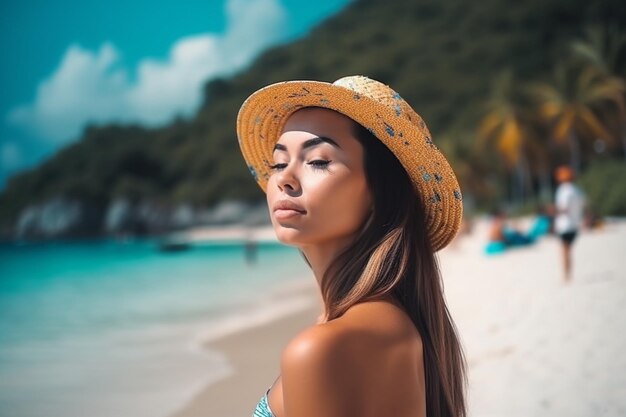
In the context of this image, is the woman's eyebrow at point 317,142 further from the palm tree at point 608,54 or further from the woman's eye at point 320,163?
the palm tree at point 608,54

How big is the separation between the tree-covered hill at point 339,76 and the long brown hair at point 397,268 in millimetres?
58844

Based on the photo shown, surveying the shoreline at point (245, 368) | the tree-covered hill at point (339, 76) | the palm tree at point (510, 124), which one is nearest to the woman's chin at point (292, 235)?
the shoreline at point (245, 368)

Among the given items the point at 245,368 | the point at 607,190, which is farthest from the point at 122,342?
the point at 607,190

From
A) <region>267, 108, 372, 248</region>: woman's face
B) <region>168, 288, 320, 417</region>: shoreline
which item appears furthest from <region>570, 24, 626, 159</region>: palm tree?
<region>267, 108, 372, 248</region>: woman's face

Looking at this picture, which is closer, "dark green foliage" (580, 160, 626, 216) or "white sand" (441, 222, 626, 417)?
"white sand" (441, 222, 626, 417)

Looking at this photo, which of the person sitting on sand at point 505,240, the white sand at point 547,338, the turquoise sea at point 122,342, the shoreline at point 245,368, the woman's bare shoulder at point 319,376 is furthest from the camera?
the person sitting on sand at point 505,240

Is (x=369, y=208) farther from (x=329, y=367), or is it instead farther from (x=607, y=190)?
(x=607, y=190)

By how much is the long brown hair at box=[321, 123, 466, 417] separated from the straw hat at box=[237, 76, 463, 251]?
0.04 meters

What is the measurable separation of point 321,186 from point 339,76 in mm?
75474

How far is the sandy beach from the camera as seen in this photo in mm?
4008

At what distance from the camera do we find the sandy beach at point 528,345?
4008 mm

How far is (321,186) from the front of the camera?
123cm

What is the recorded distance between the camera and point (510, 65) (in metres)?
68.2

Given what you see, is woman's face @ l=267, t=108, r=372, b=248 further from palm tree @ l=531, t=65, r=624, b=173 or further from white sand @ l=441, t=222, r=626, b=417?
palm tree @ l=531, t=65, r=624, b=173
